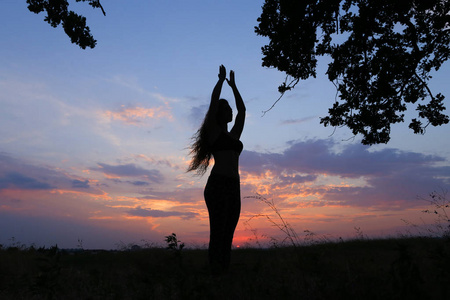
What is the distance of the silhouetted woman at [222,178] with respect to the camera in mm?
6301

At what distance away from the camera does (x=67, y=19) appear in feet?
30.2

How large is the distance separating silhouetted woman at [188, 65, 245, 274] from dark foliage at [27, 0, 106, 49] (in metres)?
4.35

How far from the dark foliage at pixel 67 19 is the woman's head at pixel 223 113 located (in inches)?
178

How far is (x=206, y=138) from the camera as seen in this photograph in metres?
7.16

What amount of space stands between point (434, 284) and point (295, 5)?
7.46m

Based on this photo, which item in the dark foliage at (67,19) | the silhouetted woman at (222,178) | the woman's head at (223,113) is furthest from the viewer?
the dark foliage at (67,19)

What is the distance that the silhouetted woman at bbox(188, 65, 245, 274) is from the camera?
248 inches

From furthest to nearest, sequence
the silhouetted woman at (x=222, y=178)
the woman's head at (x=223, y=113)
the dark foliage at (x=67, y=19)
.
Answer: the dark foliage at (x=67, y=19), the woman's head at (x=223, y=113), the silhouetted woman at (x=222, y=178)

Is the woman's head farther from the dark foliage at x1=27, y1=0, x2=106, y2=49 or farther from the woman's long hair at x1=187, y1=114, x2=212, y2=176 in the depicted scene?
the dark foliage at x1=27, y1=0, x2=106, y2=49

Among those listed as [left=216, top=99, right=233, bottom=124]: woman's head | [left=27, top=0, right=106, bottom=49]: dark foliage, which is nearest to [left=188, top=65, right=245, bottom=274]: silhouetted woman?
[left=216, top=99, right=233, bottom=124]: woman's head

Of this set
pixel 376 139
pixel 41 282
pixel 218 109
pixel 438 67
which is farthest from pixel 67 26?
pixel 438 67

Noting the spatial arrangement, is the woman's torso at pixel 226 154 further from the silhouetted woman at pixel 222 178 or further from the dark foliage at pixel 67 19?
the dark foliage at pixel 67 19

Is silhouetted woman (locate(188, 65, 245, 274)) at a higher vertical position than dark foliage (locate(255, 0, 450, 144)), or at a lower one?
lower

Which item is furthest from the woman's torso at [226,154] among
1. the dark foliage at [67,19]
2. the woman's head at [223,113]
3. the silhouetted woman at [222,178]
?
the dark foliage at [67,19]
